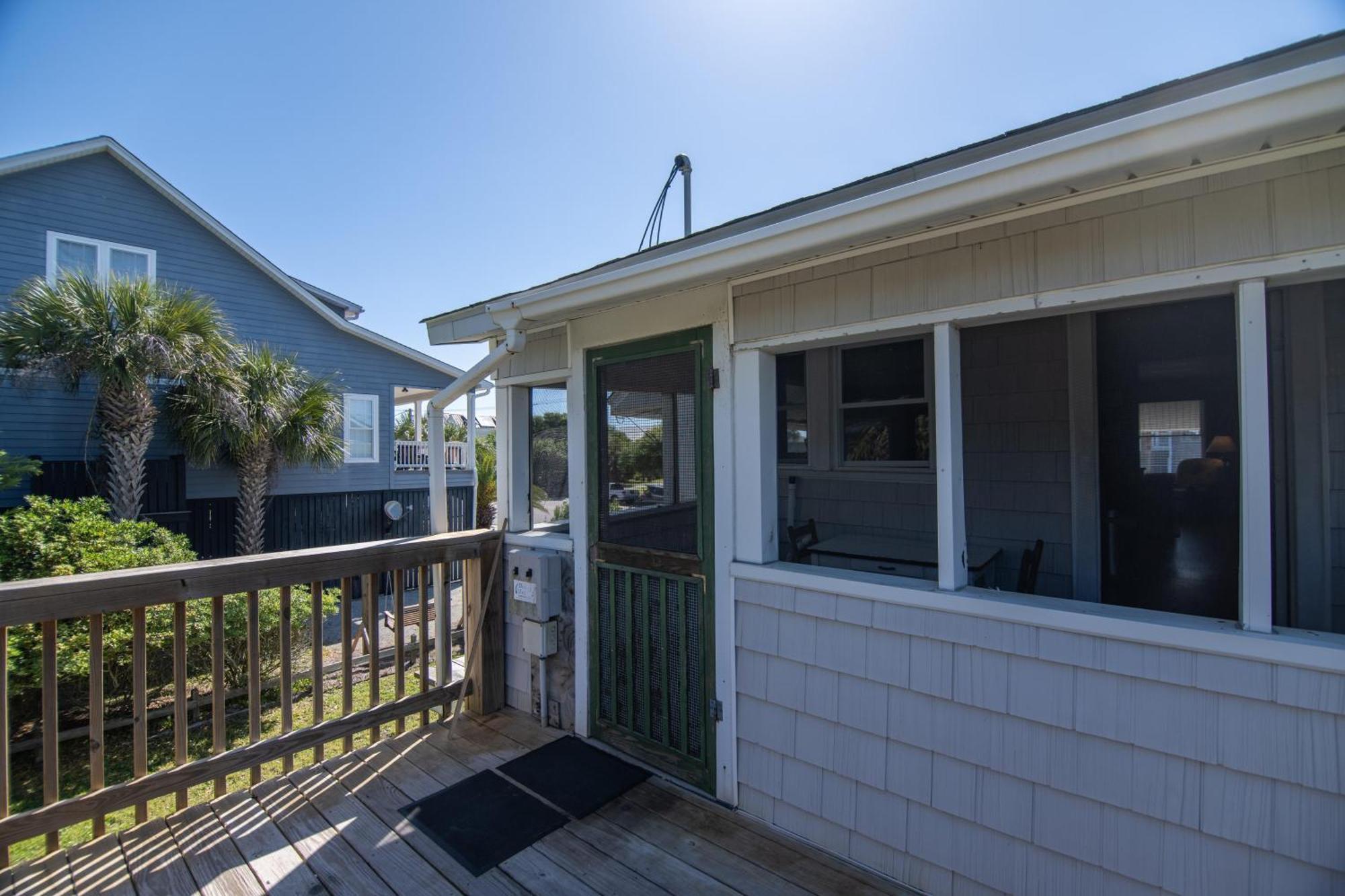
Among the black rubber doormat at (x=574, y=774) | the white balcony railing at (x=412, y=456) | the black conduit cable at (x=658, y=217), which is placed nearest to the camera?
the black rubber doormat at (x=574, y=774)

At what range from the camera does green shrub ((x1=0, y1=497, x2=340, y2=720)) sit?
12.9 ft

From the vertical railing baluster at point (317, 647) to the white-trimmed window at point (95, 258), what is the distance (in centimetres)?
759

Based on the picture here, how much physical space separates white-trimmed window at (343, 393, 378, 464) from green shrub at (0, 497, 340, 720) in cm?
475

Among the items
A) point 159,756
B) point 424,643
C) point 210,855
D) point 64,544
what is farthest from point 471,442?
point 210,855

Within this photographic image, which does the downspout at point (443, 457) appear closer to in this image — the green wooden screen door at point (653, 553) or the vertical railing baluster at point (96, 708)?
the green wooden screen door at point (653, 553)

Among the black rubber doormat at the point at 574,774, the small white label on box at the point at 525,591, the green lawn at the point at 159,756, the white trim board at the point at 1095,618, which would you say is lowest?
the green lawn at the point at 159,756

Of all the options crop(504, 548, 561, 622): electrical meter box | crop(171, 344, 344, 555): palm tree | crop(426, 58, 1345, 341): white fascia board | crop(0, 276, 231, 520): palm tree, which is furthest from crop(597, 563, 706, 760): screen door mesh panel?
crop(171, 344, 344, 555): palm tree

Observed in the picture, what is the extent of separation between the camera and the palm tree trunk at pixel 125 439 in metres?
6.79

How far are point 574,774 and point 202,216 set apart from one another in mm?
10313

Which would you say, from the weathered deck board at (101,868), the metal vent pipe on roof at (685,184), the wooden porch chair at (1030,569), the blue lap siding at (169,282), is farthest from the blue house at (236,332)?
the wooden porch chair at (1030,569)

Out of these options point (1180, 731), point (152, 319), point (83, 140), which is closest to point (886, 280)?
point (1180, 731)

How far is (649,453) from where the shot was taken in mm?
2848

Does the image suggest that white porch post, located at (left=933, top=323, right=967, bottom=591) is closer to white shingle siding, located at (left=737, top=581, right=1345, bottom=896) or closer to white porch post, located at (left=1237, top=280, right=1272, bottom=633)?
white shingle siding, located at (left=737, top=581, right=1345, bottom=896)

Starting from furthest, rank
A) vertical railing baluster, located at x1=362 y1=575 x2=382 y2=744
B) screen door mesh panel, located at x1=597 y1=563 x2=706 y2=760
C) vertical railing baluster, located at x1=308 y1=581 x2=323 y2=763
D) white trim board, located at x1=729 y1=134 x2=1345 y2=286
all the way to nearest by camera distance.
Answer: vertical railing baluster, located at x1=362 y1=575 x2=382 y2=744 < vertical railing baluster, located at x1=308 y1=581 x2=323 y2=763 < screen door mesh panel, located at x1=597 y1=563 x2=706 y2=760 < white trim board, located at x1=729 y1=134 x2=1345 y2=286
